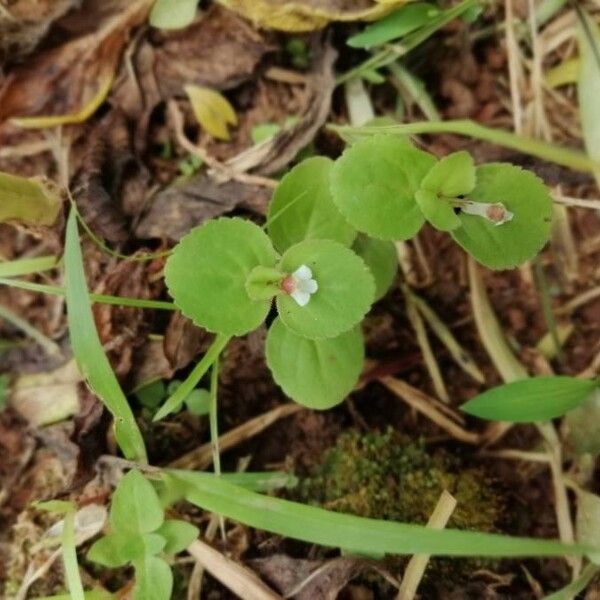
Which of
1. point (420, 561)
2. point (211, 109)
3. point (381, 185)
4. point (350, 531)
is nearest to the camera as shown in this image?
point (350, 531)

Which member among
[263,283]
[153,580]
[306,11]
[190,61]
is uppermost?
[306,11]

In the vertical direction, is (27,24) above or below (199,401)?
above

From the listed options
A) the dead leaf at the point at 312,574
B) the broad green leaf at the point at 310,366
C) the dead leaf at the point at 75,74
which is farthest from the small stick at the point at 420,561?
the dead leaf at the point at 75,74

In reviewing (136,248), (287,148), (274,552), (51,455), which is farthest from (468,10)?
(51,455)

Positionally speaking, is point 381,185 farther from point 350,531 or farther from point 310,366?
point 350,531

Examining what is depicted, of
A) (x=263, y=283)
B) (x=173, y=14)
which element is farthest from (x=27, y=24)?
(x=263, y=283)

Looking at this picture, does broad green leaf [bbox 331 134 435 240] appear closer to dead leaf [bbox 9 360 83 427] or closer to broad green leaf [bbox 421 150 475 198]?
broad green leaf [bbox 421 150 475 198]

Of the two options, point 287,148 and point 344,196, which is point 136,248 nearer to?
point 287,148
